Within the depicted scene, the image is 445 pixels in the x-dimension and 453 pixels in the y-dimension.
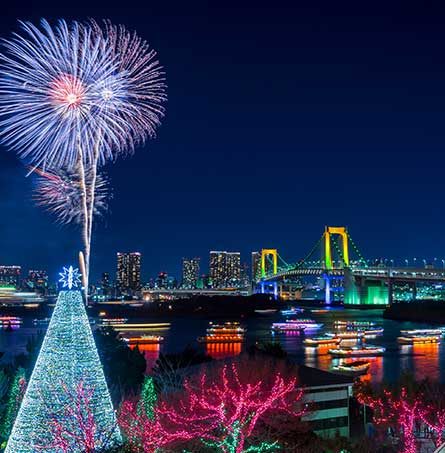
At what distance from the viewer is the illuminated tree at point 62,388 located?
2.85 m

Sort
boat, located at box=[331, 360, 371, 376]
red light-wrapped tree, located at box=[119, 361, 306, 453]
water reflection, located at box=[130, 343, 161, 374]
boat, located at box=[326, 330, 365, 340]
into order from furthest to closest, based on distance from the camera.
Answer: boat, located at box=[326, 330, 365, 340] → water reflection, located at box=[130, 343, 161, 374] → boat, located at box=[331, 360, 371, 376] → red light-wrapped tree, located at box=[119, 361, 306, 453]

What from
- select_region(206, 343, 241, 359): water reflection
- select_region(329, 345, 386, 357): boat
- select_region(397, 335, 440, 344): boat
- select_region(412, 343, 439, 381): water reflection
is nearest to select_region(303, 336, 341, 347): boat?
select_region(329, 345, 386, 357): boat

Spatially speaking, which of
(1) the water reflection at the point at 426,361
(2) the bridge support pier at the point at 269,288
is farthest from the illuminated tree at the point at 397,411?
(2) the bridge support pier at the point at 269,288

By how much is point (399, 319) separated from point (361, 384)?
867 inches

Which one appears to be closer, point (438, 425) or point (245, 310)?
point (438, 425)

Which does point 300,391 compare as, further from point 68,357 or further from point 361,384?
point 68,357

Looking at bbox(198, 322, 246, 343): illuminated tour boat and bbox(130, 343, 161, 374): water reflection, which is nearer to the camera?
bbox(130, 343, 161, 374): water reflection

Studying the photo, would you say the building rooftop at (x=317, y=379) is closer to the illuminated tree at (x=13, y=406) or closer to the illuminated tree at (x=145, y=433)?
the illuminated tree at (x=145, y=433)

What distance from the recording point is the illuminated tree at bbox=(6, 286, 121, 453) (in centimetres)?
285

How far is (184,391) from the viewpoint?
19.1 ft

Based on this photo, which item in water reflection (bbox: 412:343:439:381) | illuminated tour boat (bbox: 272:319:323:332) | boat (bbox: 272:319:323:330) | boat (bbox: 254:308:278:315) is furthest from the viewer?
boat (bbox: 254:308:278:315)

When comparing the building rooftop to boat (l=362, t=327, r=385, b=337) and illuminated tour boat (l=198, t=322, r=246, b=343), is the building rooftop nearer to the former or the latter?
illuminated tour boat (l=198, t=322, r=246, b=343)

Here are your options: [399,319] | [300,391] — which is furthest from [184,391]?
[399,319]

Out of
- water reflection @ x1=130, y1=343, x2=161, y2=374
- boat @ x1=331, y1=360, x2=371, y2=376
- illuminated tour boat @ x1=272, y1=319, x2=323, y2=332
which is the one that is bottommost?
boat @ x1=331, y1=360, x2=371, y2=376
